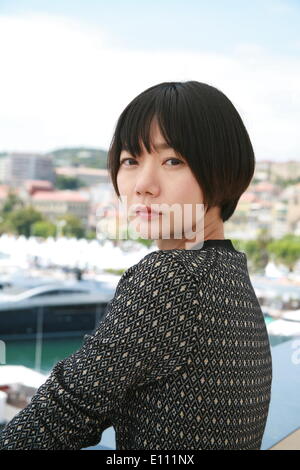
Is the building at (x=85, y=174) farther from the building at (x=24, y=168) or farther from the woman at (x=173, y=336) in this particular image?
the woman at (x=173, y=336)

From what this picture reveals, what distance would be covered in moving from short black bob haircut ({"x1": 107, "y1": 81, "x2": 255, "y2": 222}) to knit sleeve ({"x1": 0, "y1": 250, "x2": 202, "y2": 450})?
0.07m

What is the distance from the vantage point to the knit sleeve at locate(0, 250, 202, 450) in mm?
339

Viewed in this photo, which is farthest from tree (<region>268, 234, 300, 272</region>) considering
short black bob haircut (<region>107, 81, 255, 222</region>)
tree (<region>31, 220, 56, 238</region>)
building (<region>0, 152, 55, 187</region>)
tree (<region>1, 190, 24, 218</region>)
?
short black bob haircut (<region>107, 81, 255, 222</region>)

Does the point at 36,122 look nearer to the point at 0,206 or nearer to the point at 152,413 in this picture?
the point at 0,206

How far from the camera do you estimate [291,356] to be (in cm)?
91

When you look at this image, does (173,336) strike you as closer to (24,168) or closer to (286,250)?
(286,250)

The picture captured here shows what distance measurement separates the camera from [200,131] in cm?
39

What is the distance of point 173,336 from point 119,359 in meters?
0.03

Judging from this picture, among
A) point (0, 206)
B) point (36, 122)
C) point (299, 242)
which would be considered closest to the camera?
point (299, 242)

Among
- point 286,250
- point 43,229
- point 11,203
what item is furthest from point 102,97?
→ point 286,250

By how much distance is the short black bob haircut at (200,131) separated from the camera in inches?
15.3

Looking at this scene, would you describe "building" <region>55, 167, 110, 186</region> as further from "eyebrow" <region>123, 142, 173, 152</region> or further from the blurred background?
"eyebrow" <region>123, 142, 173, 152</region>

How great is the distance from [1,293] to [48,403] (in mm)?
9494

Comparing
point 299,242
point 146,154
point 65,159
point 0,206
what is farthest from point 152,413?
point 65,159
